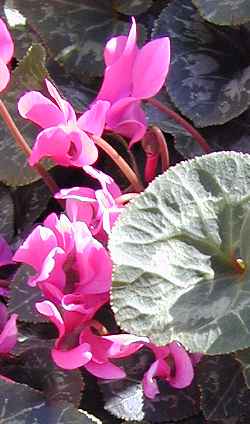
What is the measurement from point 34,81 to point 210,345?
0.43 meters

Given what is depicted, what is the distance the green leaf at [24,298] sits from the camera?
96cm

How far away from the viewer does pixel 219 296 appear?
0.82 metres

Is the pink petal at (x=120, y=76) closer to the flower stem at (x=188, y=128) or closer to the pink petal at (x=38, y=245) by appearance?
the flower stem at (x=188, y=128)

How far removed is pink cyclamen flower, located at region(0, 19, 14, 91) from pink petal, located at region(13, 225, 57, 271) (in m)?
0.15

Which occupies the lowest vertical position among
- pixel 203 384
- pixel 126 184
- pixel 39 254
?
pixel 203 384

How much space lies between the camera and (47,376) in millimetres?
977

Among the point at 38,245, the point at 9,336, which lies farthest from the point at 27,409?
the point at 38,245

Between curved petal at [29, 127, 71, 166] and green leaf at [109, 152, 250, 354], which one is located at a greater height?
curved petal at [29, 127, 71, 166]

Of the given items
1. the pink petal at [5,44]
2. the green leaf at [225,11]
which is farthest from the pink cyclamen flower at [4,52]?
the green leaf at [225,11]

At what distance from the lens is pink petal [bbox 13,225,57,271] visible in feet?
2.69

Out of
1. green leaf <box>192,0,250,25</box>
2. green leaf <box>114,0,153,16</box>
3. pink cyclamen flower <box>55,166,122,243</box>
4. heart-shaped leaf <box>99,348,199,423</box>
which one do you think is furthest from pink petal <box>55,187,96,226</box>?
green leaf <box>114,0,153,16</box>

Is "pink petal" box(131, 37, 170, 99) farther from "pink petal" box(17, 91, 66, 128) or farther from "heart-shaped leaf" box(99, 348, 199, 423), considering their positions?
"heart-shaped leaf" box(99, 348, 199, 423)

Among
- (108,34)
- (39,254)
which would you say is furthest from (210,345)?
(108,34)

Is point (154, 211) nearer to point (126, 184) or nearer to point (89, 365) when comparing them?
point (89, 365)
